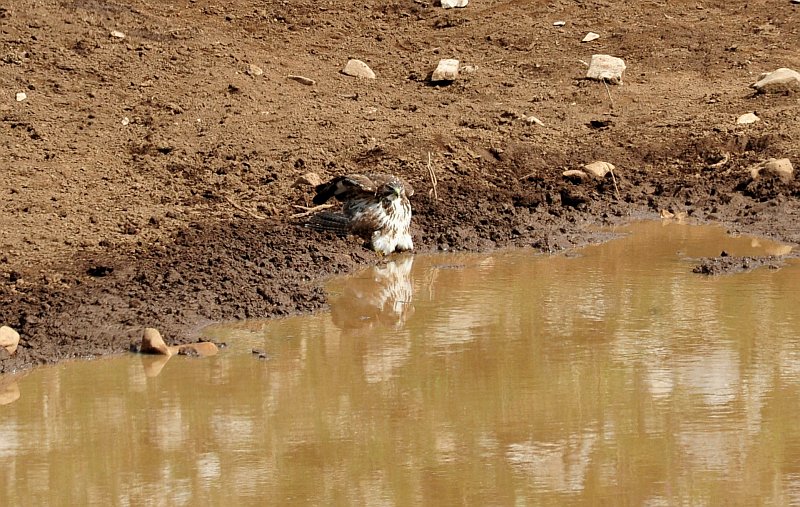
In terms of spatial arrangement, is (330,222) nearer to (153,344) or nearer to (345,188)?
(345,188)

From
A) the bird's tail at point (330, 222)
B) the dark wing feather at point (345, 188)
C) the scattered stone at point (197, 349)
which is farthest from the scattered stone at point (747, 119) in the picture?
the scattered stone at point (197, 349)

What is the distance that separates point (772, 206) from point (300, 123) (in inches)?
150

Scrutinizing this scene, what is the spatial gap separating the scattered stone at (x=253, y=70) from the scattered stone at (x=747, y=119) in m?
4.22

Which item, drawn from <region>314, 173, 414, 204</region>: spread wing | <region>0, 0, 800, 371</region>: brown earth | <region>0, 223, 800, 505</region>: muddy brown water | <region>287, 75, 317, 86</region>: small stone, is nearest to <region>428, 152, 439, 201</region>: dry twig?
<region>0, 0, 800, 371</region>: brown earth

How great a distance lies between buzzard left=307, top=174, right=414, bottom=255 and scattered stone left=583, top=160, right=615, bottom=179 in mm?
2113

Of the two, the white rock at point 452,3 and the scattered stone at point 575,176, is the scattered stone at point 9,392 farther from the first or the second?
the white rock at point 452,3

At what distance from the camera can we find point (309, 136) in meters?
10.8

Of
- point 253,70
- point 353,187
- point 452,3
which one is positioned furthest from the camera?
point 452,3

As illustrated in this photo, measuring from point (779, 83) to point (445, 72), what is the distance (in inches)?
119

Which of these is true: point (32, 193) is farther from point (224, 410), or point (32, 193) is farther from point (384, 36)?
point (384, 36)

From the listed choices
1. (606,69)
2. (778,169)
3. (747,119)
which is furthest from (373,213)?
A: (606,69)

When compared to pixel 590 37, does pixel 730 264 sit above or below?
below

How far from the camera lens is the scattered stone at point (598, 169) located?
1064 cm

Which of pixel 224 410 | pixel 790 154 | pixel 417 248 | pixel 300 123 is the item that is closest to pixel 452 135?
pixel 300 123
